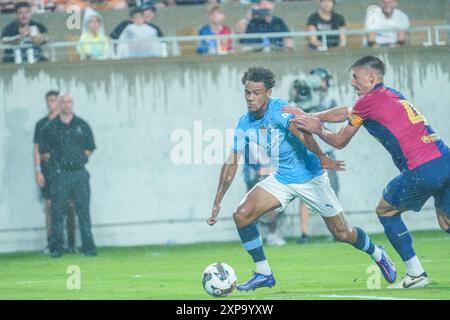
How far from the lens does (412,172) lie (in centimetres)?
1185

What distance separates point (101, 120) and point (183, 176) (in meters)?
1.61

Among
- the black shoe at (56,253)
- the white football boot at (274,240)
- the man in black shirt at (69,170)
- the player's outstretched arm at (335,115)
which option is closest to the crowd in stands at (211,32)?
the man in black shirt at (69,170)

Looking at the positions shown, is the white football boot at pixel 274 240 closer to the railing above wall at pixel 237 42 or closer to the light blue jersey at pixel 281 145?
the railing above wall at pixel 237 42

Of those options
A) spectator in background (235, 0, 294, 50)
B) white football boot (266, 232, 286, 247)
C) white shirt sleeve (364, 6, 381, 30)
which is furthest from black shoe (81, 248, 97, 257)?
white shirt sleeve (364, 6, 381, 30)

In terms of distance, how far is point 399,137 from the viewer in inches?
466

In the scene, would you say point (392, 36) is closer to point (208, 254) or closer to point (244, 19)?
point (244, 19)

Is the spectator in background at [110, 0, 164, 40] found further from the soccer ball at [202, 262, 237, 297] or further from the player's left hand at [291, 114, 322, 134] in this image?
the soccer ball at [202, 262, 237, 297]

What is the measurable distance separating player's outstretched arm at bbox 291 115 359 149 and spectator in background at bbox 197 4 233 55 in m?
7.50

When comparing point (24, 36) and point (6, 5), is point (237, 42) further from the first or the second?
point (6, 5)

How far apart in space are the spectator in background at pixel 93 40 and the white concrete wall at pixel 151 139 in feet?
0.77

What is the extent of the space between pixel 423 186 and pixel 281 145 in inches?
63.9

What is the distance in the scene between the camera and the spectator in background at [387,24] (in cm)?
1939

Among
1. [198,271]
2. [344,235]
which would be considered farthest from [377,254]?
[198,271]
